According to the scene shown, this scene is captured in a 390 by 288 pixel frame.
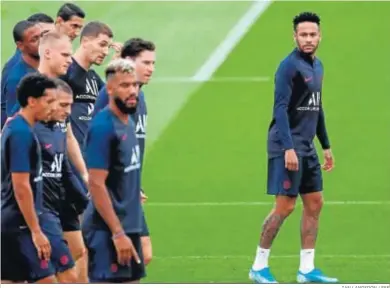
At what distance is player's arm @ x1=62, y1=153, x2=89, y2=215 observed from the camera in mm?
11055

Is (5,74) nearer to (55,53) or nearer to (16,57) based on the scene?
(16,57)

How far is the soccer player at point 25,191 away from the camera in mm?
9992

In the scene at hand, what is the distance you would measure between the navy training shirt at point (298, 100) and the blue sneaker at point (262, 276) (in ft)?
3.27

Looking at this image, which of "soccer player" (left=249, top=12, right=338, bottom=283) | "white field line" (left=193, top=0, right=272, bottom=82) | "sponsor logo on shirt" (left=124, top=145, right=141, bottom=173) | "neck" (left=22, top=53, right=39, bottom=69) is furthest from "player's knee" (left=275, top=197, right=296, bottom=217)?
"white field line" (left=193, top=0, right=272, bottom=82)

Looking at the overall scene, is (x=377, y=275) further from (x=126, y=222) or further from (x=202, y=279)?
(x=126, y=222)

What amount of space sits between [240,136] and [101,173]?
10.6m

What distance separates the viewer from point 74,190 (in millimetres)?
11211

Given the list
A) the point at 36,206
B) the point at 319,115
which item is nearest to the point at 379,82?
the point at 319,115

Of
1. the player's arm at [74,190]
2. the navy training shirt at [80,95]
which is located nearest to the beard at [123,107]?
the player's arm at [74,190]

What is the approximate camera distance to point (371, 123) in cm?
2052

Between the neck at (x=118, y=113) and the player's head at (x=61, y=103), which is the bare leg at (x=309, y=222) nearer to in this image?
the player's head at (x=61, y=103)

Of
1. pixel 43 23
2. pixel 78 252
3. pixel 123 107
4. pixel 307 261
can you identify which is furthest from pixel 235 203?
pixel 123 107

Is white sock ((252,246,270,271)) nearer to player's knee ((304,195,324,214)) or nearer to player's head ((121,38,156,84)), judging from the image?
player's knee ((304,195,324,214))

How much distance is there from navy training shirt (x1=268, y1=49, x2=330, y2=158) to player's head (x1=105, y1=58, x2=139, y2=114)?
296cm
